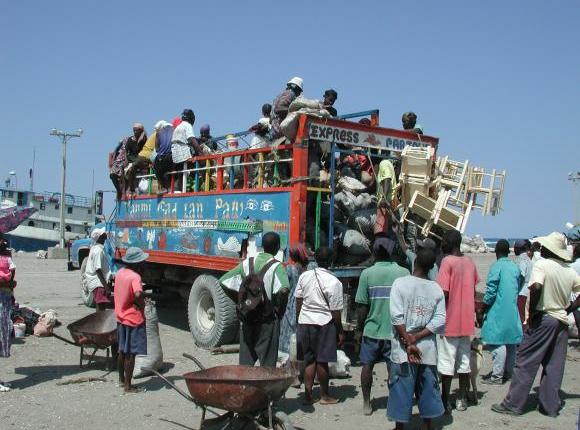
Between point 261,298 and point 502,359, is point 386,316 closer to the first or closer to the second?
point 261,298

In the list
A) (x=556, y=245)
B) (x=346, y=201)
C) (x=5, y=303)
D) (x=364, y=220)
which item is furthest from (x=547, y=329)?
(x=5, y=303)

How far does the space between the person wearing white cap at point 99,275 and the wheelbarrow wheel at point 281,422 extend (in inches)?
167

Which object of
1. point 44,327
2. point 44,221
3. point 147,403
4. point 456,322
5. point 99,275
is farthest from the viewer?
point 44,221

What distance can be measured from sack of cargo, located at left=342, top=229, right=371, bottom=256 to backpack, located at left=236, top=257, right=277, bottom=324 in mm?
2115

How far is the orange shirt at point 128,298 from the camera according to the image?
6.20 metres

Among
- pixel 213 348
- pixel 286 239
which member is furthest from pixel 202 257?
pixel 286 239

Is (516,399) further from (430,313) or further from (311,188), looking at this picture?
(311,188)

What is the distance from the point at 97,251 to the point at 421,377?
512 centimetres

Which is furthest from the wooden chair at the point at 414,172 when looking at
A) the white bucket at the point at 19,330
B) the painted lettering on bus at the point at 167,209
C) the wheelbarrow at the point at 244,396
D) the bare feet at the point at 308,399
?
the white bucket at the point at 19,330

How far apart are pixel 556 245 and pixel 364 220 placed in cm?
257

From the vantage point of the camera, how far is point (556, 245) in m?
5.61

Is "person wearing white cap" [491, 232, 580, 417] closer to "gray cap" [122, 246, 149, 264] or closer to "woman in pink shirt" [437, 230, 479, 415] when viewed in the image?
"woman in pink shirt" [437, 230, 479, 415]

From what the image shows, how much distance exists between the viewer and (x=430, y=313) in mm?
4727

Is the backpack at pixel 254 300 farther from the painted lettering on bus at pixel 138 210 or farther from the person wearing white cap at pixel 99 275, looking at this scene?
the painted lettering on bus at pixel 138 210
